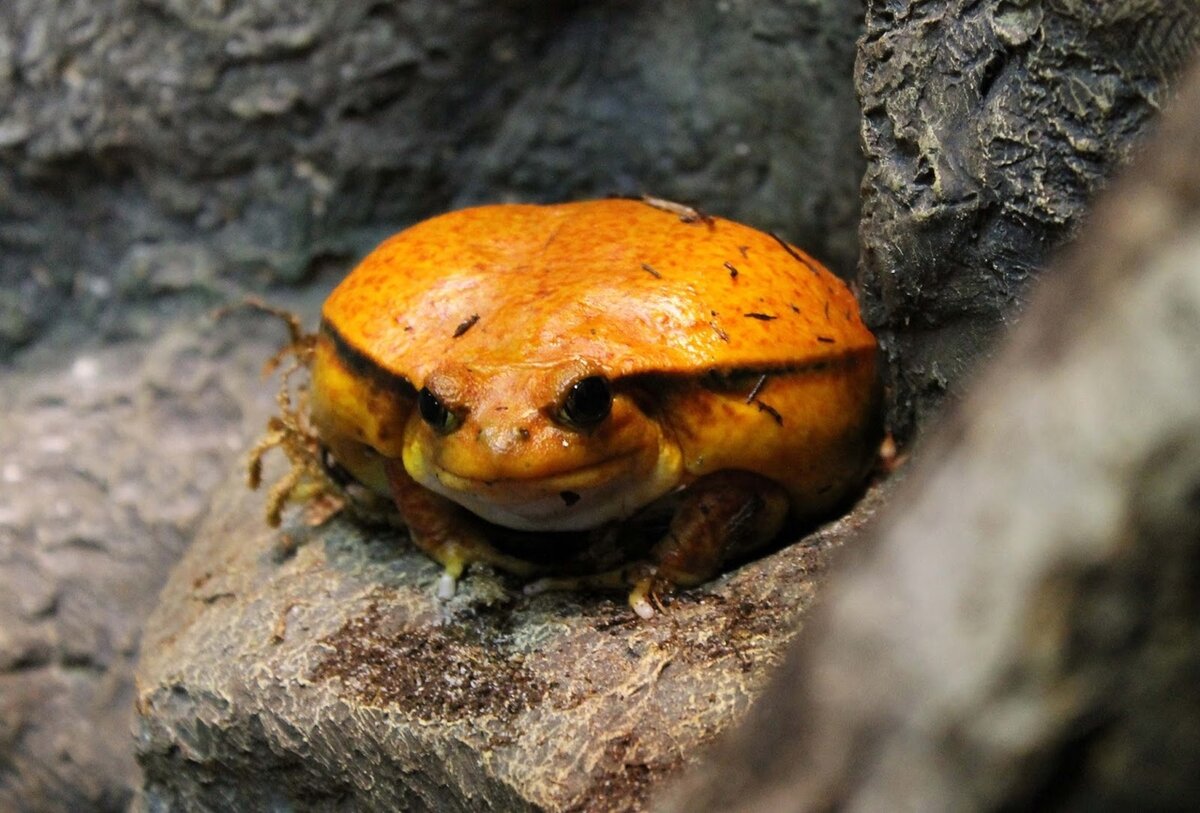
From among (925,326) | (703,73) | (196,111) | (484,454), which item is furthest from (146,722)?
(703,73)

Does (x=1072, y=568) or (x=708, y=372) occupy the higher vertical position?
(x=1072, y=568)

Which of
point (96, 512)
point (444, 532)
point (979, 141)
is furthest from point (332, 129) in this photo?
point (979, 141)

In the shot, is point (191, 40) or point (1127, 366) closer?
point (1127, 366)

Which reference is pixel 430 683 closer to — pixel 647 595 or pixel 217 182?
pixel 647 595

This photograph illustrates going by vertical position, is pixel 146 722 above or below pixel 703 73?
below

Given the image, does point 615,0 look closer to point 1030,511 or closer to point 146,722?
point 146,722

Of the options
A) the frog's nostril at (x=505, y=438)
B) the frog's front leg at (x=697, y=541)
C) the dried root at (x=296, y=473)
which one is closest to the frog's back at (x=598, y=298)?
the frog's nostril at (x=505, y=438)

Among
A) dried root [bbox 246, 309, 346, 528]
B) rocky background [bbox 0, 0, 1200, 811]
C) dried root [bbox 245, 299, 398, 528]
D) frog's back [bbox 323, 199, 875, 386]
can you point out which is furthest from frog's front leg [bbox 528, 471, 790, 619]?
rocky background [bbox 0, 0, 1200, 811]
